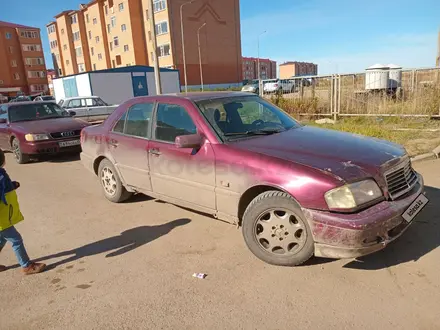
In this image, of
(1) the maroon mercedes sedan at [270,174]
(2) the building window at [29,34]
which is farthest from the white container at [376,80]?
(2) the building window at [29,34]

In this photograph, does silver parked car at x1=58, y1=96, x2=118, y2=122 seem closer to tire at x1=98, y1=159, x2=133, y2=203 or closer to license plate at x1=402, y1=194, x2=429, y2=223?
tire at x1=98, y1=159, x2=133, y2=203

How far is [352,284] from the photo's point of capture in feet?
9.48

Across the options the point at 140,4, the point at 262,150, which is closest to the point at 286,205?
the point at 262,150

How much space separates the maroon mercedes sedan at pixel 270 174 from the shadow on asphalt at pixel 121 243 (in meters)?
0.42

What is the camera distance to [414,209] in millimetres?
3125

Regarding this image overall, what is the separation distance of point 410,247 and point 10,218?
399 cm

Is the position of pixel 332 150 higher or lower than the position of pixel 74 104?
lower

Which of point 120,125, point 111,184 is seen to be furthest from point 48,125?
point 120,125

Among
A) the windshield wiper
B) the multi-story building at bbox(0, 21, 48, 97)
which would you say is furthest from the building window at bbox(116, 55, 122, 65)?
the windshield wiper

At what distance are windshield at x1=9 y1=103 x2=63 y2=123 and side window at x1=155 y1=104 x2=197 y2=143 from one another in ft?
22.1

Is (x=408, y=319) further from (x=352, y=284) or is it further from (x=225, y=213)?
(x=225, y=213)

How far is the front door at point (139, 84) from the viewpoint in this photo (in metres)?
27.6

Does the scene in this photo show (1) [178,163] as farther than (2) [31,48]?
No

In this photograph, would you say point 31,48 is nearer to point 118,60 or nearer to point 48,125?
point 118,60
